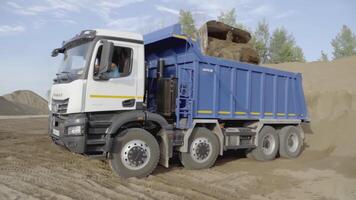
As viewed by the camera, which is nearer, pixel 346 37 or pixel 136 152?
pixel 136 152

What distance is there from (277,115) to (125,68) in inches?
219

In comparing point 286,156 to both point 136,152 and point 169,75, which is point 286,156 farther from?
point 136,152

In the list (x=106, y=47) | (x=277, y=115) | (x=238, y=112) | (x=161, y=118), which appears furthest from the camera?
(x=277, y=115)

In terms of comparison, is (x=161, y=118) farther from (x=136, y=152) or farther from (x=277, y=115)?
(x=277, y=115)

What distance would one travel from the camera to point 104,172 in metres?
7.71

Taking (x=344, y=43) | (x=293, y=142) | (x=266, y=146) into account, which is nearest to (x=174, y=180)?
(x=266, y=146)

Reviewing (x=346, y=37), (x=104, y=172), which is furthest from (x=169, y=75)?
(x=346, y=37)

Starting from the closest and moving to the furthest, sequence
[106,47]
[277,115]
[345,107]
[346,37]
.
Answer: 1. [106,47]
2. [277,115]
3. [345,107]
4. [346,37]

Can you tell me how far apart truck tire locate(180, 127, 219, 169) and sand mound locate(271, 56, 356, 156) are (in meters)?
5.43

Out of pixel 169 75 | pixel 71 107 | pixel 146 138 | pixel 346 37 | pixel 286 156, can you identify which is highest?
pixel 346 37

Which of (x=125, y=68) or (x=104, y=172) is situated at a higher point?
(x=125, y=68)

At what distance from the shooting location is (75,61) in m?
7.46

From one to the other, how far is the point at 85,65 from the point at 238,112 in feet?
14.4

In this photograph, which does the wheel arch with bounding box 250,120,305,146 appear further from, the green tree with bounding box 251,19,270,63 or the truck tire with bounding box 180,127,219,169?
the green tree with bounding box 251,19,270,63
